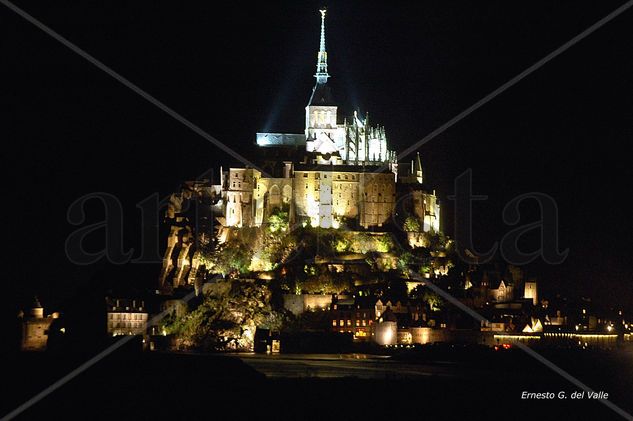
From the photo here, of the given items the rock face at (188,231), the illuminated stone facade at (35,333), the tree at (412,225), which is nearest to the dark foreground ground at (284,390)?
the illuminated stone facade at (35,333)

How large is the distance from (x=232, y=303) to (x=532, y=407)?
2995cm

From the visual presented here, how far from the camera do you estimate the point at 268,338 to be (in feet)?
252

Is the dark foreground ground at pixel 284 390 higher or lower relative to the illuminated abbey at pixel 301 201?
lower

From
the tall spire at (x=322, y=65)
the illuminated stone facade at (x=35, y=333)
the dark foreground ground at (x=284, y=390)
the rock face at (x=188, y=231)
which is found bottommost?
the dark foreground ground at (x=284, y=390)

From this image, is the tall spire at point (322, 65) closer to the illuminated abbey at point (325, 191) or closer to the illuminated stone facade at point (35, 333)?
the illuminated abbey at point (325, 191)

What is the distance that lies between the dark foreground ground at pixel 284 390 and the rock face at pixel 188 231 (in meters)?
23.9

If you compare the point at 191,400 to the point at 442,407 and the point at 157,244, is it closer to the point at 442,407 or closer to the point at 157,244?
the point at 442,407

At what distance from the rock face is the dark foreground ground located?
78.4 feet

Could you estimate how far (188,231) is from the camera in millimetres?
95188

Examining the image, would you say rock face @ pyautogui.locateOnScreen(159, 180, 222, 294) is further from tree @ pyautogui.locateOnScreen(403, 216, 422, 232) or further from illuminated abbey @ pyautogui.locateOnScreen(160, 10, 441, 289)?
tree @ pyautogui.locateOnScreen(403, 216, 422, 232)

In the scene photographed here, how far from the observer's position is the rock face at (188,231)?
9219 cm

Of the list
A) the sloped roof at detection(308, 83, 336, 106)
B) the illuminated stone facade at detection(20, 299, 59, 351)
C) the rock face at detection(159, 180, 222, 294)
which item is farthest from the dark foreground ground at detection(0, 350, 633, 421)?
the sloped roof at detection(308, 83, 336, 106)

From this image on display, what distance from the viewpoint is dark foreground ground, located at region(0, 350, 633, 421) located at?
47312 mm

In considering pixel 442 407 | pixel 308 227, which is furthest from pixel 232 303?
pixel 442 407
